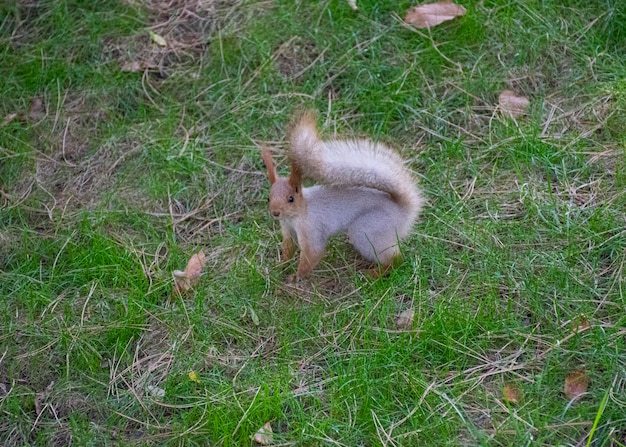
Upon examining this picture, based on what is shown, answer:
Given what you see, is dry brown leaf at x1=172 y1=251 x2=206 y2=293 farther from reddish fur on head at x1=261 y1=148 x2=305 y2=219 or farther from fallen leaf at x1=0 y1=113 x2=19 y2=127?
fallen leaf at x1=0 y1=113 x2=19 y2=127

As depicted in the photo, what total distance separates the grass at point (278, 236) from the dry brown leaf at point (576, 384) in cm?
2

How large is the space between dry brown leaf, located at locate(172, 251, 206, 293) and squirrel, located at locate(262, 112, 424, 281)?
1.14ft

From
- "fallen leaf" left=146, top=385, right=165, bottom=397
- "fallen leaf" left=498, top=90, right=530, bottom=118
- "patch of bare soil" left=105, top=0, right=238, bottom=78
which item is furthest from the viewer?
"patch of bare soil" left=105, top=0, right=238, bottom=78

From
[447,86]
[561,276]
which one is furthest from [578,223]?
[447,86]

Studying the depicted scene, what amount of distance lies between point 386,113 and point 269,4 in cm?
99

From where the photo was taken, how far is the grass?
102 inches

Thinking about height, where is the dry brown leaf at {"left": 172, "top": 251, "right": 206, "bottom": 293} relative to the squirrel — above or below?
below

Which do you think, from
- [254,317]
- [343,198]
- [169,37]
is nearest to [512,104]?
[343,198]

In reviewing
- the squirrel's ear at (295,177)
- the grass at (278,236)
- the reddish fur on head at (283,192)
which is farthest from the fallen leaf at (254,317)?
the squirrel's ear at (295,177)

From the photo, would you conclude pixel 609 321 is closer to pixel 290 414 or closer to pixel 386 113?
pixel 290 414

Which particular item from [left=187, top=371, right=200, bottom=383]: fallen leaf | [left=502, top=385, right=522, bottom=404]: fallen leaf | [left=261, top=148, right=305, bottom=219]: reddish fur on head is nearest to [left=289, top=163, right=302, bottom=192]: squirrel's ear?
[left=261, top=148, right=305, bottom=219]: reddish fur on head

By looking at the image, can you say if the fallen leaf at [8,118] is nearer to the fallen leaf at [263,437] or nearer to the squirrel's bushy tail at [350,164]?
the squirrel's bushy tail at [350,164]

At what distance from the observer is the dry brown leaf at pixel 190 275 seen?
3.12 m

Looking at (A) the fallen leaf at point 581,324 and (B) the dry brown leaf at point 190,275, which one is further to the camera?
(B) the dry brown leaf at point 190,275
